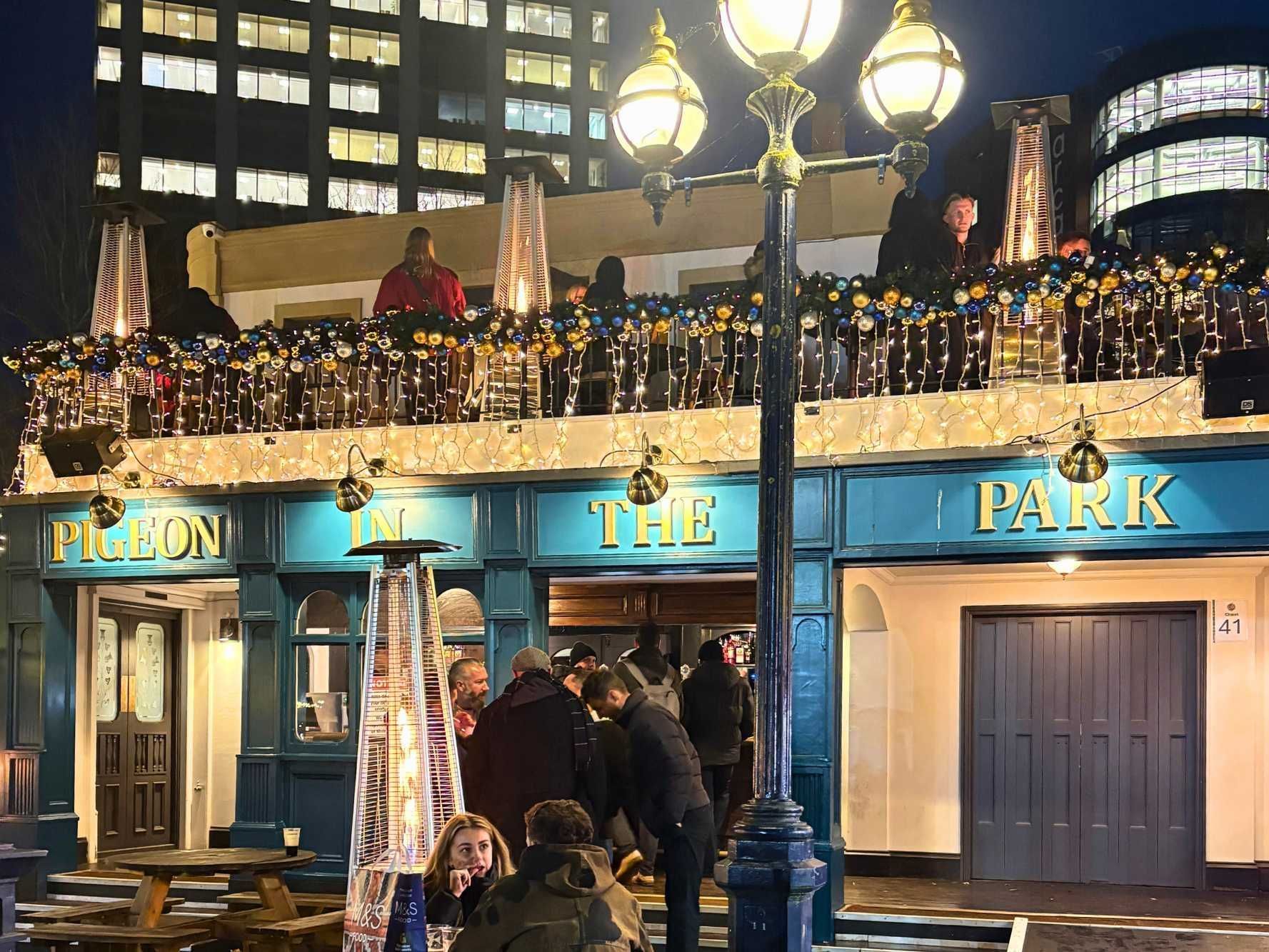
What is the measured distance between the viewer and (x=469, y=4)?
71500 mm

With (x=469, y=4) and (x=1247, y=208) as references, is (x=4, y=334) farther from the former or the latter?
(x=1247, y=208)

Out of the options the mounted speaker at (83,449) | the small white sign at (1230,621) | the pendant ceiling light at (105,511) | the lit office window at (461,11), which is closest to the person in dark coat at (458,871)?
the pendant ceiling light at (105,511)

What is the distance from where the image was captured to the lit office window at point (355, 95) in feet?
220

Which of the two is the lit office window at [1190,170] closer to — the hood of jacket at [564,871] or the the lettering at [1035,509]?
the the lettering at [1035,509]

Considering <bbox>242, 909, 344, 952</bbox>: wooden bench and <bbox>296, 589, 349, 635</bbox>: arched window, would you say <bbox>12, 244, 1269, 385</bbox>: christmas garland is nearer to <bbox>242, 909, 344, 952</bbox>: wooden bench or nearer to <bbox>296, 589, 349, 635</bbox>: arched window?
<bbox>296, 589, 349, 635</bbox>: arched window

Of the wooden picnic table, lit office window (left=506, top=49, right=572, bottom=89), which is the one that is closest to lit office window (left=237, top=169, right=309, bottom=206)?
lit office window (left=506, top=49, right=572, bottom=89)

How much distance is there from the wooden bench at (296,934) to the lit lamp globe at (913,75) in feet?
19.4

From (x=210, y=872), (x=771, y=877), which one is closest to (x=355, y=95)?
(x=210, y=872)

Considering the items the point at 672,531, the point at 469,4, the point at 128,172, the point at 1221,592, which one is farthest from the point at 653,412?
the point at 469,4

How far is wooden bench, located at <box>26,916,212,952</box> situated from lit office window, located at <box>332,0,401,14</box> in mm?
62143

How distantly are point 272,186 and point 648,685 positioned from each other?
55.1 m

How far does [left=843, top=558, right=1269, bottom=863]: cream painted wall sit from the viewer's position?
42.5 feet

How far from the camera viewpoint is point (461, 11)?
71188mm

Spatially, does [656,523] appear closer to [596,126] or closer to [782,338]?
[782,338]
